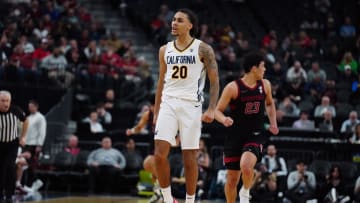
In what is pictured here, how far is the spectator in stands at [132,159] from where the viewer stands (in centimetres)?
1909

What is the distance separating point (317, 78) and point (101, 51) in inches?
235

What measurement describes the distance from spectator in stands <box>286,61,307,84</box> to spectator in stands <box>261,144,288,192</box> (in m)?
5.11

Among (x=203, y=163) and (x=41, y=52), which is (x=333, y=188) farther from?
(x=41, y=52)

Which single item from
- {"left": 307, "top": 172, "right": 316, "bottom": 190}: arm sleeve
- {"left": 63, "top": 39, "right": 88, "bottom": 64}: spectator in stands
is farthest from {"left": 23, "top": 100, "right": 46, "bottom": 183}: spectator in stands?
{"left": 307, "top": 172, "right": 316, "bottom": 190}: arm sleeve

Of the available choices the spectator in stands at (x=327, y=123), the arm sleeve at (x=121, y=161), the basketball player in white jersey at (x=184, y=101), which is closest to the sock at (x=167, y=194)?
the basketball player in white jersey at (x=184, y=101)

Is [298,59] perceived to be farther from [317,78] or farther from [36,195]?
[36,195]

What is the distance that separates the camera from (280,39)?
28391mm

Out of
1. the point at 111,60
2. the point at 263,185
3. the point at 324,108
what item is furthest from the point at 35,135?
the point at 324,108

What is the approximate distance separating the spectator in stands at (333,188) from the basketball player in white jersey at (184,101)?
6800mm

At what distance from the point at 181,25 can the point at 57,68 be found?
11637 millimetres

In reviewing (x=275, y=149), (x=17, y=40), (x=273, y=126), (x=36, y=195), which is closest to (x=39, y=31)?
(x=17, y=40)

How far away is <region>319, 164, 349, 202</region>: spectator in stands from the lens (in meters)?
16.8

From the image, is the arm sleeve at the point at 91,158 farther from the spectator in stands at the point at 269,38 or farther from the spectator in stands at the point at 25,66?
the spectator in stands at the point at 269,38

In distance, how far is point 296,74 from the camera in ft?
75.5
